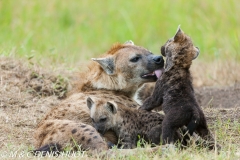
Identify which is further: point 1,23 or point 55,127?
point 1,23

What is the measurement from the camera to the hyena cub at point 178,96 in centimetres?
655

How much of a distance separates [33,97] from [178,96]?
3.04 meters

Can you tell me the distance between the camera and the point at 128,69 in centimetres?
823

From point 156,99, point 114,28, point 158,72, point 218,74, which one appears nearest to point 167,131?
point 156,99

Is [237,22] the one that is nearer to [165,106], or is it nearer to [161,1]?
[161,1]

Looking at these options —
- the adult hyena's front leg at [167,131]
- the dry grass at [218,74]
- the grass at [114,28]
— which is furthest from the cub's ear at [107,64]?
the dry grass at [218,74]

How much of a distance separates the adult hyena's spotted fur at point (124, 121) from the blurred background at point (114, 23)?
513cm

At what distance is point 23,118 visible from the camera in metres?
8.45

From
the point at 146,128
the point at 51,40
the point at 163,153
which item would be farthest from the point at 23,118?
the point at 51,40

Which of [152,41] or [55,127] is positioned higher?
[152,41]

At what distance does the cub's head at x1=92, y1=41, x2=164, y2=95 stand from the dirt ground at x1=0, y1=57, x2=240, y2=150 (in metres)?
0.86

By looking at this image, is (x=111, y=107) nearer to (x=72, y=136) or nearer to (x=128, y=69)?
(x=72, y=136)

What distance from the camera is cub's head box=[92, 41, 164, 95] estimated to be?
8172 mm

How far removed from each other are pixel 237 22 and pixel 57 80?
469 cm
